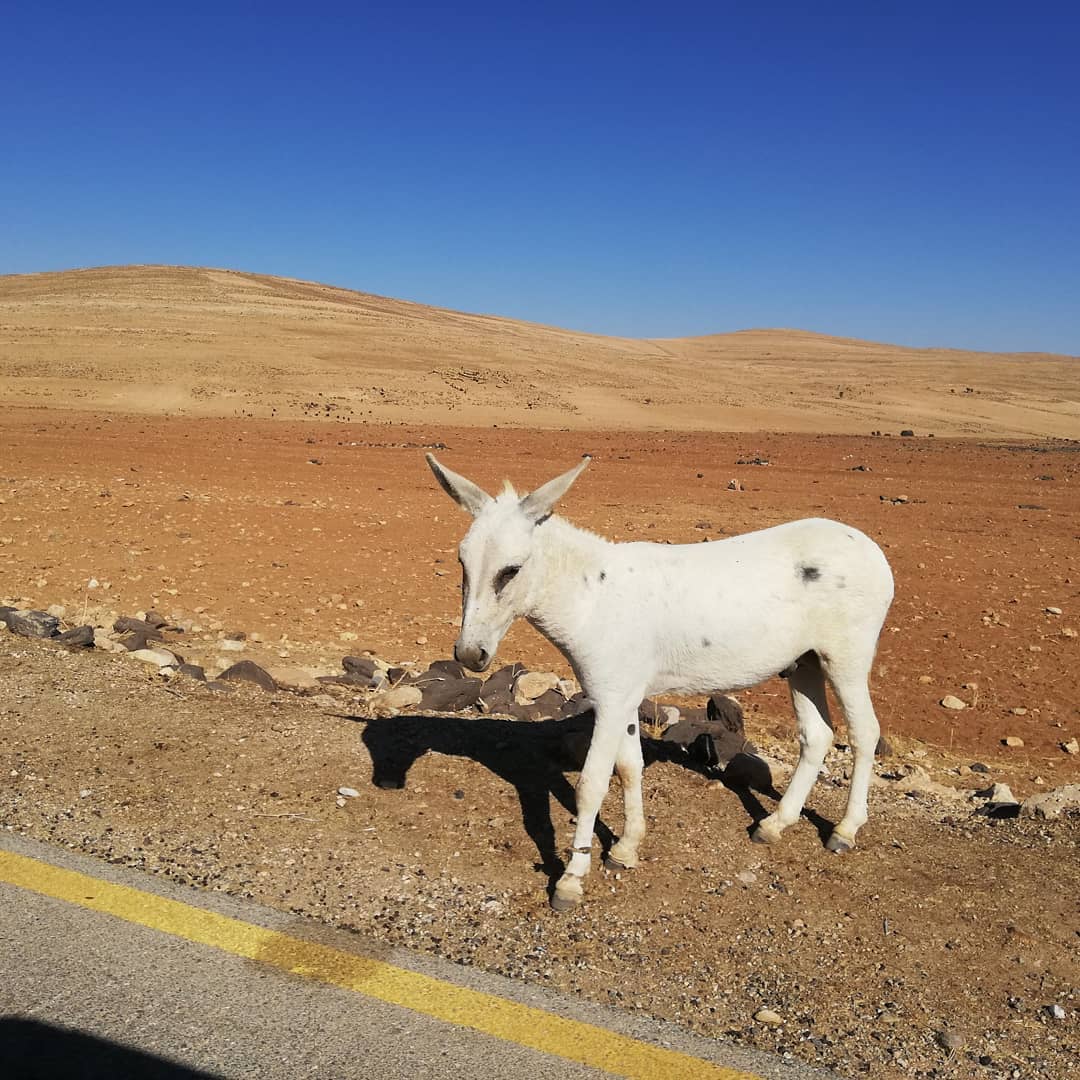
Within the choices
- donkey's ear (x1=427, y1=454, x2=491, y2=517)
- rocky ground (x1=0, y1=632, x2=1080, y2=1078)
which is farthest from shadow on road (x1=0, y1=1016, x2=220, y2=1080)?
donkey's ear (x1=427, y1=454, x2=491, y2=517)

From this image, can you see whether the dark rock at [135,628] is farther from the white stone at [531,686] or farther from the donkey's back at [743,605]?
the donkey's back at [743,605]

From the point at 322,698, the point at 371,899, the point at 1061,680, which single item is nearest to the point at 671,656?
the point at 371,899

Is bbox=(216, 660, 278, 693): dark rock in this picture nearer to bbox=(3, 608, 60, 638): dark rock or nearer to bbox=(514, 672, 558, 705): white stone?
bbox=(3, 608, 60, 638): dark rock

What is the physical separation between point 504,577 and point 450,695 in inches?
134

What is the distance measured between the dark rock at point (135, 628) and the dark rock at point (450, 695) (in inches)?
113

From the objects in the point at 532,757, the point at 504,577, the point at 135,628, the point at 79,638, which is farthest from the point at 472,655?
the point at 135,628

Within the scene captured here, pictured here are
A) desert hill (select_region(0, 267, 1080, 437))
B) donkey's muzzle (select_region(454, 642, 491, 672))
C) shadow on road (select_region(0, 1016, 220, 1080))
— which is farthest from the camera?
desert hill (select_region(0, 267, 1080, 437))

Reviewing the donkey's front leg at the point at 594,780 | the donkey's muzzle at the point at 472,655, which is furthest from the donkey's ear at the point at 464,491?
the donkey's front leg at the point at 594,780

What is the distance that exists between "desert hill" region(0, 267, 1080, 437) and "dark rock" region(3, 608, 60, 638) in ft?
88.1

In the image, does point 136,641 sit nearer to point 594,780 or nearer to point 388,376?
point 594,780

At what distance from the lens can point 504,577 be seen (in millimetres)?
4000

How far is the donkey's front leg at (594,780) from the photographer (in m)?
4.17

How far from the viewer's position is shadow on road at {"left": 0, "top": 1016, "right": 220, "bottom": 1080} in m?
2.96

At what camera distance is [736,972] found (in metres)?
3.60
